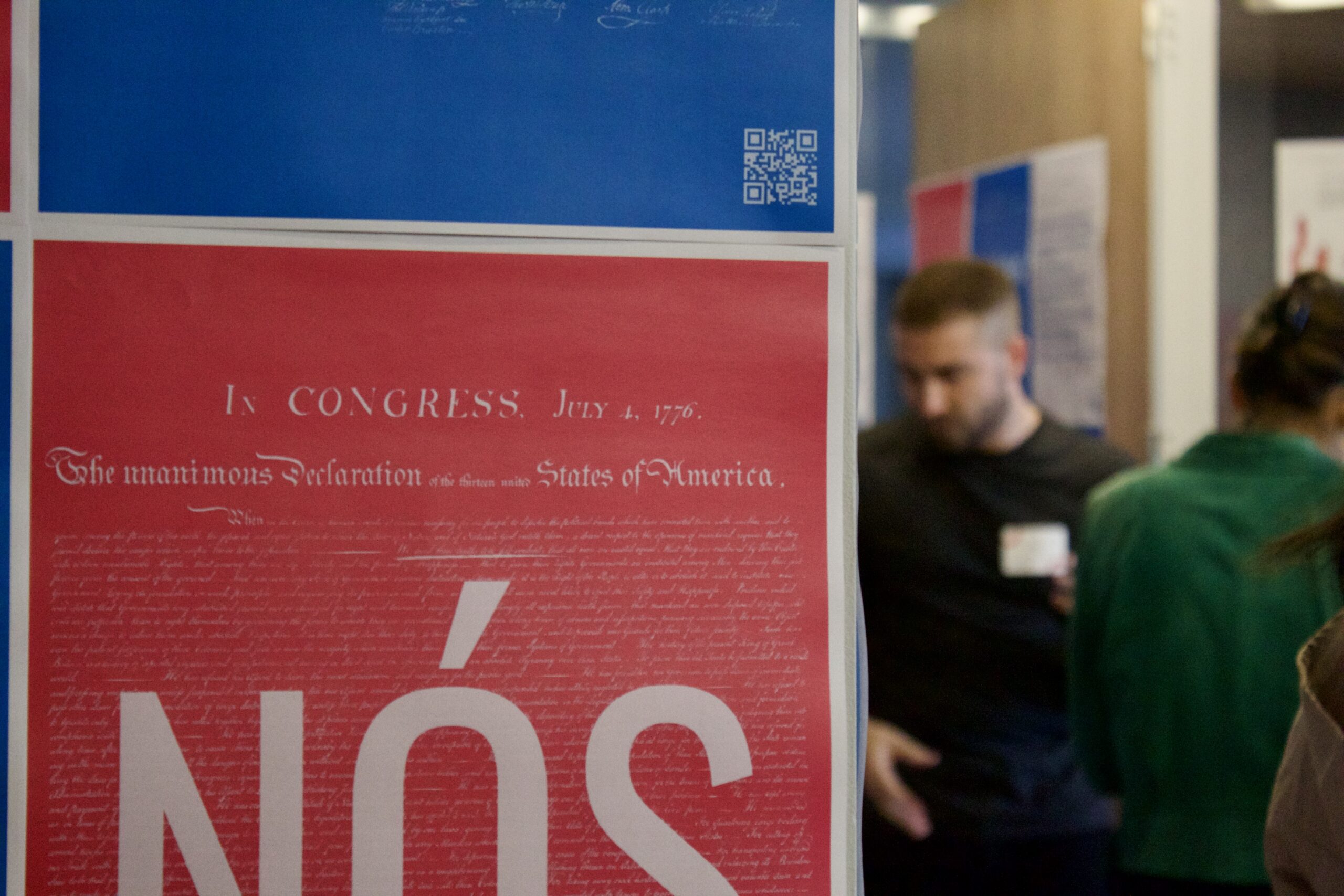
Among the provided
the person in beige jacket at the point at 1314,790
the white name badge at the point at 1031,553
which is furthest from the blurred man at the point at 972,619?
the person in beige jacket at the point at 1314,790

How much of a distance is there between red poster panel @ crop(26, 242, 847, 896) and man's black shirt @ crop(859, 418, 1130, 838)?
149 centimetres

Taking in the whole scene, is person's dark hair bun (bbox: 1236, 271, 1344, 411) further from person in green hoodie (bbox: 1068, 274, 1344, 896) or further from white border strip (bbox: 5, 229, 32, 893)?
white border strip (bbox: 5, 229, 32, 893)

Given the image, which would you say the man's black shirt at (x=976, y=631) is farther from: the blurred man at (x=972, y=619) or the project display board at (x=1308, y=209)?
the project display board at (x=1308, y=209)

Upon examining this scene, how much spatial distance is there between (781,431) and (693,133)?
7.4 inches

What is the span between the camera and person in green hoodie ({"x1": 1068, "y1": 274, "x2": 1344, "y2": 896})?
168 cm

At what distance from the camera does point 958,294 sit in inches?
91.0

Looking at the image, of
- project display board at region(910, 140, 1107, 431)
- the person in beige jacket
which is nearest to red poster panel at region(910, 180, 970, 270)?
project display board at region(910, 140, 1107, 431)

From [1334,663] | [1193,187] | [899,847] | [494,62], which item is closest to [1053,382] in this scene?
[1193,187]

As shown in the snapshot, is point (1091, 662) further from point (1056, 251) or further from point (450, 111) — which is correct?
point (450, 111)

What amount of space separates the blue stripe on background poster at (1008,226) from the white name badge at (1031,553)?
0.59 metres

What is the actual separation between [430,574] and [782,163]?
0.33 meters

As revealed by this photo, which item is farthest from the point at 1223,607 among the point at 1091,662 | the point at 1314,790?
the point at 1314,790

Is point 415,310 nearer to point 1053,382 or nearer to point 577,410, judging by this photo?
point 577,410

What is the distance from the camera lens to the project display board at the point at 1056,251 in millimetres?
2445
